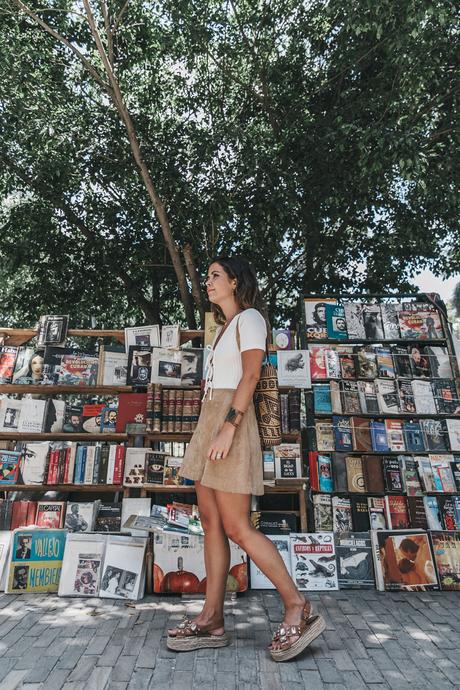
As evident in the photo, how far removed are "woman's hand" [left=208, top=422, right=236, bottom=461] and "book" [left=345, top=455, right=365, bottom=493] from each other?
2083 millimetres

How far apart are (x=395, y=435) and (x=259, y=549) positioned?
2294 millimetres

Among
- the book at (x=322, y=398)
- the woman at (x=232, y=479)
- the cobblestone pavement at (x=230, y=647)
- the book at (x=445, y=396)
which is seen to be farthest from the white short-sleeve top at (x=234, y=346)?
the book at (x=445, y=396)

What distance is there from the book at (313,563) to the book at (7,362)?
256cm

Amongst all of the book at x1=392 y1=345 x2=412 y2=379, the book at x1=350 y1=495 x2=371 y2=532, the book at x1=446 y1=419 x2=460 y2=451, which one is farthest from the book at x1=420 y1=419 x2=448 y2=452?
the book at x1=350 y1=495 x2=371 y2=532

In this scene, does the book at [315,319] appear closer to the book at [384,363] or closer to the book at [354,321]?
the book at [354,321]

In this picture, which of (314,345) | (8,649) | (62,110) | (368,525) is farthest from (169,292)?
(8,649)

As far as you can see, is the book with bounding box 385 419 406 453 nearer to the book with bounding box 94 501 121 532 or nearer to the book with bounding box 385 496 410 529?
the book with bounding box 385 496 410 529

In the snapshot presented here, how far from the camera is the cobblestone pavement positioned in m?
1.89

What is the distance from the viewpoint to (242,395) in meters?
2.09

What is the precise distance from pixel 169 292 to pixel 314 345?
4.17 meters

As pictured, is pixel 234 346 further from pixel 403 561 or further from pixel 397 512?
pixel 397 512

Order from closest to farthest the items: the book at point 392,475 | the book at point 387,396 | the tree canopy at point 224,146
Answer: the book at point 392,475, the book at point 387,396, the tree canopy at point 224,146

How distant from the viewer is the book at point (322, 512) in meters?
3.73

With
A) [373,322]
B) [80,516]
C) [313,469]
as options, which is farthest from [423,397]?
[80,516]
